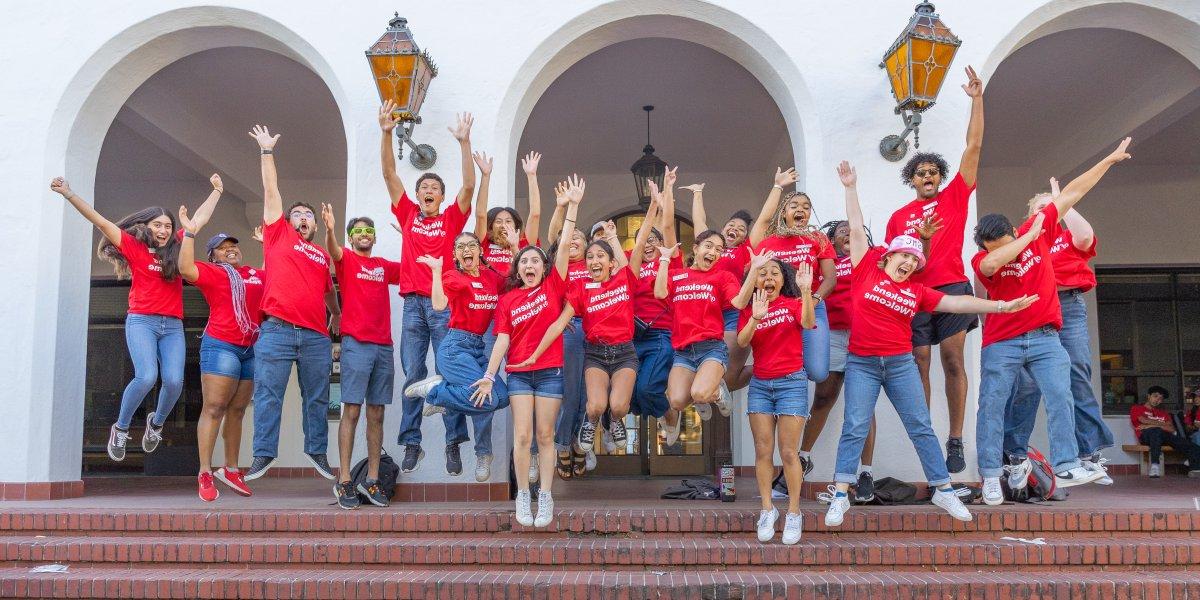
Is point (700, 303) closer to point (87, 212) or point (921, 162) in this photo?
point (921, 162)

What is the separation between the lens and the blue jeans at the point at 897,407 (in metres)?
5.08

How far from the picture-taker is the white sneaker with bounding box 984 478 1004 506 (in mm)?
5316

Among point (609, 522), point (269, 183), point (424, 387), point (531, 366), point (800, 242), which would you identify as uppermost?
point (269, 183)

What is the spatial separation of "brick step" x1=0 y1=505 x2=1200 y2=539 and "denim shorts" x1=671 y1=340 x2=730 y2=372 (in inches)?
35.2

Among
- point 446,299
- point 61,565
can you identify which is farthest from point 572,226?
point 61,565

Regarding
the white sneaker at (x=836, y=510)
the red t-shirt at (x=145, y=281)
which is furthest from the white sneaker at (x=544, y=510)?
the red t-shirt at (x=145, y=281)

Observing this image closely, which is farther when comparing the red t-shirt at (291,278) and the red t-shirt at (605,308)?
the red t-shirt at (291,278)

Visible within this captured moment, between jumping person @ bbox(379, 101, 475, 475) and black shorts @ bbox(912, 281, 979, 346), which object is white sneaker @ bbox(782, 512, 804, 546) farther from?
jumping person @ bbox(379, 101, 475, 475)

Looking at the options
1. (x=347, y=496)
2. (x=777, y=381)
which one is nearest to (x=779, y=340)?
(x=777, y=381)

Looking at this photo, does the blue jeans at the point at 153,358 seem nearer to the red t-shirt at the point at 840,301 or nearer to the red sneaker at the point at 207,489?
the red sneaker at the point at 207,489

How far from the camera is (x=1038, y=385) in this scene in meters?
5.40

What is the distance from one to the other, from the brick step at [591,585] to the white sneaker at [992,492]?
0.63m

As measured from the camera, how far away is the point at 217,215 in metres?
10.8

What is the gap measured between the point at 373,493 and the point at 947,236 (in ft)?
13.2
